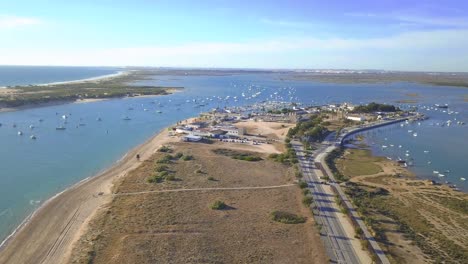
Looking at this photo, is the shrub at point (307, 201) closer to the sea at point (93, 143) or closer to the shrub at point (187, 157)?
the sea at point (93, 143)

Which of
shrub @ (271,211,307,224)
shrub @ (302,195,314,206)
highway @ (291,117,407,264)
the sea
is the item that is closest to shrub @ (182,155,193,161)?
the sea

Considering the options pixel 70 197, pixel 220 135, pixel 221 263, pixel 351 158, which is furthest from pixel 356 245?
pixel 220 135

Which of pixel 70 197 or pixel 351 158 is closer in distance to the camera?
pixel 70 197

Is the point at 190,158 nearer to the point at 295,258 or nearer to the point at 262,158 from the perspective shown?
the point at 262,158

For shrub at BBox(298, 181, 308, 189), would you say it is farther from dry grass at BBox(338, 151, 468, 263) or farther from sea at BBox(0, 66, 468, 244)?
sea at BBox(0, 66, 468, 244)

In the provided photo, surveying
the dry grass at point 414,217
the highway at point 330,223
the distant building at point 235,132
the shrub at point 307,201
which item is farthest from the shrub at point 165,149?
the shrub at point 307,201

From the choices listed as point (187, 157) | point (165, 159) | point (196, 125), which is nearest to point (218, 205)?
point (165, 159)
